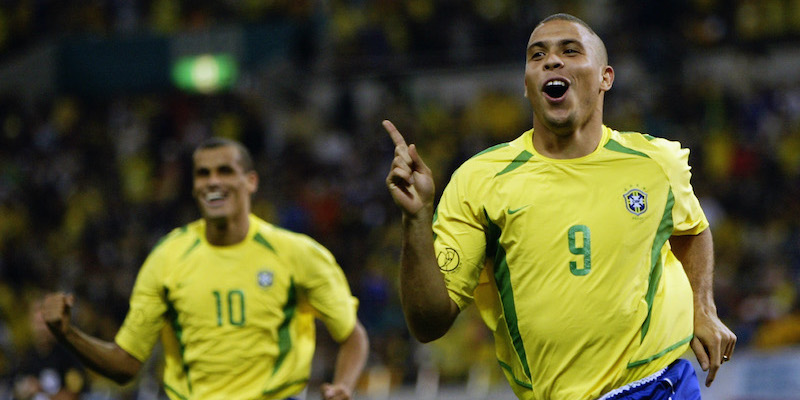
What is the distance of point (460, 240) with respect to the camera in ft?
15.8

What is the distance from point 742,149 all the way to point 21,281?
989cm

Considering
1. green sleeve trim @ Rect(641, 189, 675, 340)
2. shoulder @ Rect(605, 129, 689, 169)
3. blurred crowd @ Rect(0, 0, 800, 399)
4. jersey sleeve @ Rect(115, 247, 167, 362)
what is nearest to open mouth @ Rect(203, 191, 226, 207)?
jersey sleeve @ Rect(115, 247, 167, 362)

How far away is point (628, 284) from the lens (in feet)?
15.7

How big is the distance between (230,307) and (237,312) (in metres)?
0.05

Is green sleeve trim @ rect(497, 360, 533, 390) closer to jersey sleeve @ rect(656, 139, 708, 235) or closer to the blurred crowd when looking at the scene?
jersey sleeve @ rect(656, 139, 708, 235)

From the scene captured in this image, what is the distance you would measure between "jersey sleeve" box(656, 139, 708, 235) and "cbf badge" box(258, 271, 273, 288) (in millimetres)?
3017

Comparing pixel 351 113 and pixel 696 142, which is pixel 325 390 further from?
pixel 351 113

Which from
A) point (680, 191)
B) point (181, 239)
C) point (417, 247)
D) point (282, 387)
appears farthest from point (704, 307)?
point (181, 239)

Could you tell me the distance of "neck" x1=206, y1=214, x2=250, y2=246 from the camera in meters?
7.66

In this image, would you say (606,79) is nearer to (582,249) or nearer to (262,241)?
(582,249)

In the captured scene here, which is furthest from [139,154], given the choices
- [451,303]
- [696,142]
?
[451,303]

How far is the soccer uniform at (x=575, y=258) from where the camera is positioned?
4.78 m

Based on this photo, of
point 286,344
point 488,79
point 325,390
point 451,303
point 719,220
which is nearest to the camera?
point 451,303

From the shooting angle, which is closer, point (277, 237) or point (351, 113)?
point (277, 237)
